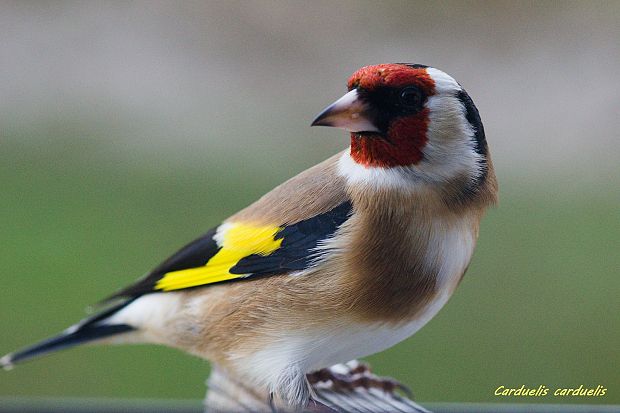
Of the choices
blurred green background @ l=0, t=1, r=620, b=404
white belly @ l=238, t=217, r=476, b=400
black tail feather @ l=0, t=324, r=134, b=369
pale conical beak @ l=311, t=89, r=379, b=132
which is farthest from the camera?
blurred green background @ l=0, t=1, r=620, b=404

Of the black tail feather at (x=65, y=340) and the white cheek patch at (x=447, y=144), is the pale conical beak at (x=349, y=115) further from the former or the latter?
the black tail feather at (x=65, y=340)

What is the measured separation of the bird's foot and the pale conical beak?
0.56 meters

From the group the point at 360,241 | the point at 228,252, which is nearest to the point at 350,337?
the point at 360,241

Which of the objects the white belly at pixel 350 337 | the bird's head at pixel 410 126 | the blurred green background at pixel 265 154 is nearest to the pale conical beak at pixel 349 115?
the bird's head at pixel 410 126

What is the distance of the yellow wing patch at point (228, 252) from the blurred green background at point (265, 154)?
1.16 m

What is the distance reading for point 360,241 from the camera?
1402 mm

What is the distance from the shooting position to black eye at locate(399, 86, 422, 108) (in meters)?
1.33

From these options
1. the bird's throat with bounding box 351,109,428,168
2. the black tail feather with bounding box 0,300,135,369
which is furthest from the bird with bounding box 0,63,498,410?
the black tail feather with bounding box 0,300,135,369

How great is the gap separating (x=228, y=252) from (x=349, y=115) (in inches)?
14.4

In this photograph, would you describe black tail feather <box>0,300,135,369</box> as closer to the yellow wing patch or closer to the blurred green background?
the yellow wing patch

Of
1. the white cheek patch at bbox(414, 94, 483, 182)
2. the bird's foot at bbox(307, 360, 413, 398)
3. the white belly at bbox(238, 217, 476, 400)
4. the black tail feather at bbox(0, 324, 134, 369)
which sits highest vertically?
the white cheek patch at bbox(414, 94, 483, 182)

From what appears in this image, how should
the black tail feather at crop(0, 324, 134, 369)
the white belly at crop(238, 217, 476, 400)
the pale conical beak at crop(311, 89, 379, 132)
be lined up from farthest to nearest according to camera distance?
the black tail feather at crop(0, 324, 134, 369) → the white belly at crop(238, 217, 476, 400) → the pale conical beak at crop(311, 89, 379, 132)

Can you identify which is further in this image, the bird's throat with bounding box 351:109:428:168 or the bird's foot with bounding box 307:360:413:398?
the bird's foot with bounding box 307:360:413:398

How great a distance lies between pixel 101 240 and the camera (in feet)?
10.5
